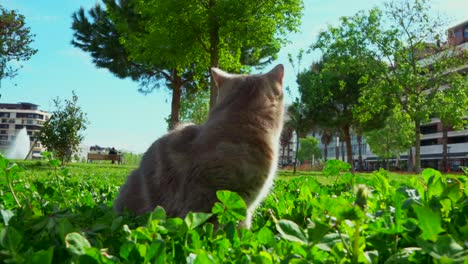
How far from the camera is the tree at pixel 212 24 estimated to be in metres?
19.3

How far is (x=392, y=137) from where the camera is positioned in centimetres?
5634

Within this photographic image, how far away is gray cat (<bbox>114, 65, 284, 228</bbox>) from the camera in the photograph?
2.15m

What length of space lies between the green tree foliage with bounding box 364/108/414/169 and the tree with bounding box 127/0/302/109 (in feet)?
122

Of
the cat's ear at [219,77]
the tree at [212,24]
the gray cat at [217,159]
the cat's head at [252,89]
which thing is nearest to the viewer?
the gray cat at [217,159]

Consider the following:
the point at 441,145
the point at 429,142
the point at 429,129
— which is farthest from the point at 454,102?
the point at 429,129

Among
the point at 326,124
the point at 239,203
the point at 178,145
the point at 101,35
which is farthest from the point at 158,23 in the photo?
the point at 326,124

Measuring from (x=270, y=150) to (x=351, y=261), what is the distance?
1706 mm

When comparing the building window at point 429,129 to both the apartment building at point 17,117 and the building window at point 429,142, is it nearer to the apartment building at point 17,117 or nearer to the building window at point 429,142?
the building window at point 429,142

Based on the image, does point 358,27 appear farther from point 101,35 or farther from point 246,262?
point 246,262

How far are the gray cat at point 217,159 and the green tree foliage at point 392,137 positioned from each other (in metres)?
53.9

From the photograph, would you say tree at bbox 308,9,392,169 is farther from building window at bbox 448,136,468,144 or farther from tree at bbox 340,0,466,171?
building window at bbox 448,136,468,144

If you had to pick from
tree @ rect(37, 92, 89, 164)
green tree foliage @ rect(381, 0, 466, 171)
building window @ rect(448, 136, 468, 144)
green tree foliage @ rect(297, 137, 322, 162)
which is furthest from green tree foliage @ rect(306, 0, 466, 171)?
green tree foliage @ rect(297, 137, 322, 162)

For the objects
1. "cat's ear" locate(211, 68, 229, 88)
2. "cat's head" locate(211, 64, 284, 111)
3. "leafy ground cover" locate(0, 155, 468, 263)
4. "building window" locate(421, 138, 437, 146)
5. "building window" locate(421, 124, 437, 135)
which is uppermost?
"building window" locate(421, 124, 437, 135)

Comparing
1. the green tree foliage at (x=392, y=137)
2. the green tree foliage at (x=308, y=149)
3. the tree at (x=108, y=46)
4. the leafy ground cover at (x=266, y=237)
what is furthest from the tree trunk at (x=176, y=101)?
the green tree foliage at (x=308, y=149)
